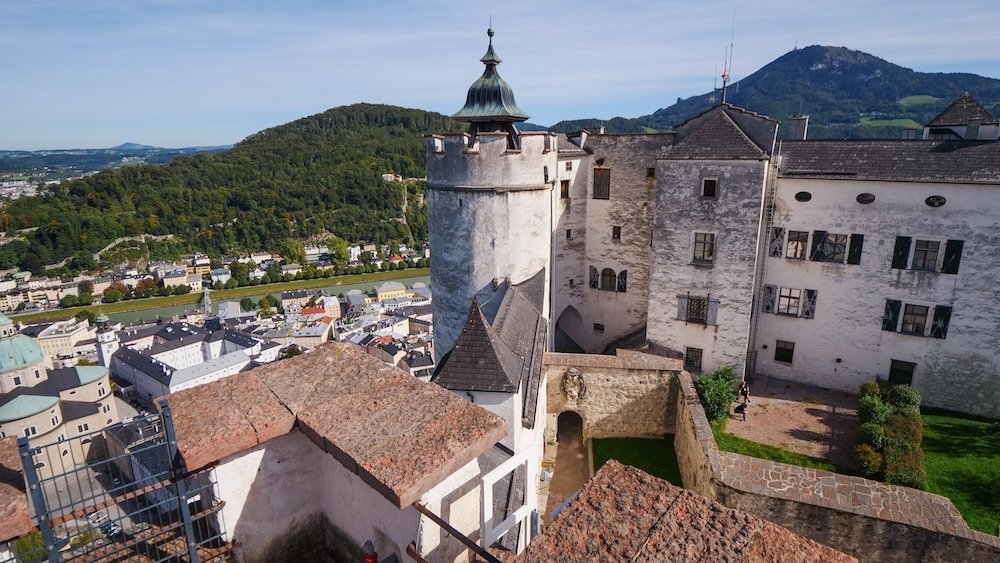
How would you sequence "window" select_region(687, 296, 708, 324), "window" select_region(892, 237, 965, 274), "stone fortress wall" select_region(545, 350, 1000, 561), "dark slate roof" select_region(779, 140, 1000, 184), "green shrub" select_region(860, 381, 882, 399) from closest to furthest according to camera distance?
"stone fortress wall" select_region(545, 350, 1000, 561), "dark slate roof" select_region(779, 140, 1000, 184), "window" select_region(892, 237, 965, 274), "green shrub" select_region(860, 381, 882, 399), "window" select_region(687, 296, 708, 324)

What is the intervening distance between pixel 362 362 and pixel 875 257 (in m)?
21.3

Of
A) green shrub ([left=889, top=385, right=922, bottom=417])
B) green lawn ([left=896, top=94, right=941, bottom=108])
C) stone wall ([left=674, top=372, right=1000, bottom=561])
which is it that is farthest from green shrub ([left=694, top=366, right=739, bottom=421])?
green lawn ([left=896, top=94, right=941, bottom=108])

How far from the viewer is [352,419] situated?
19.4 feet

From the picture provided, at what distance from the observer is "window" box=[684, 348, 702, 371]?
76.2 feet

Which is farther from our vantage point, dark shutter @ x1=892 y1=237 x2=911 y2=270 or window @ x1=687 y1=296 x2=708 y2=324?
window @ x1=687 y1=296 x2=708 y2=324

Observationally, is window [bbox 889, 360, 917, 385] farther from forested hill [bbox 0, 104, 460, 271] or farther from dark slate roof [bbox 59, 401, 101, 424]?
forested hill [bbox 0, 104, 460, 271]

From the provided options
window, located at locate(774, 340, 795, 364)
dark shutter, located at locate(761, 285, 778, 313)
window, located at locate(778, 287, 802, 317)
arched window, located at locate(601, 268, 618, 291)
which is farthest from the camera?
arched window, located at locate(601, 268, 618, 291)

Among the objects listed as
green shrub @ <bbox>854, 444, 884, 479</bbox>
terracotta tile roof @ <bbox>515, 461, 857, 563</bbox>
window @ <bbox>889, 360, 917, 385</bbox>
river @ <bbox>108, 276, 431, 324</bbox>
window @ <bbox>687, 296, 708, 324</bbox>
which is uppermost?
terracotta tile roof @ <bbox>515, 461, 857, 563</bbox>

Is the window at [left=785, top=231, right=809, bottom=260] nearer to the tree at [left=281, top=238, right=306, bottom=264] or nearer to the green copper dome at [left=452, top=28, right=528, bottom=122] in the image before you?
the green copper dome at [left=452, top=28, right=528, bottom=122]

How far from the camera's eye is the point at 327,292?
434 ft

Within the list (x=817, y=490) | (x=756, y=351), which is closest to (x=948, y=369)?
(x=756, y=351)

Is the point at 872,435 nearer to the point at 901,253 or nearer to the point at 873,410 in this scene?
the point at 873,410

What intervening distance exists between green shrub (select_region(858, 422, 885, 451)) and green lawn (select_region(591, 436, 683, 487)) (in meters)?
6.24

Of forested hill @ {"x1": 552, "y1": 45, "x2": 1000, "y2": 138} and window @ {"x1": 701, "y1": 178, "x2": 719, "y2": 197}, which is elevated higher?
forested hill @ {"x1": 552, "y1": 45, "x2": 1000, "y2": 138}
